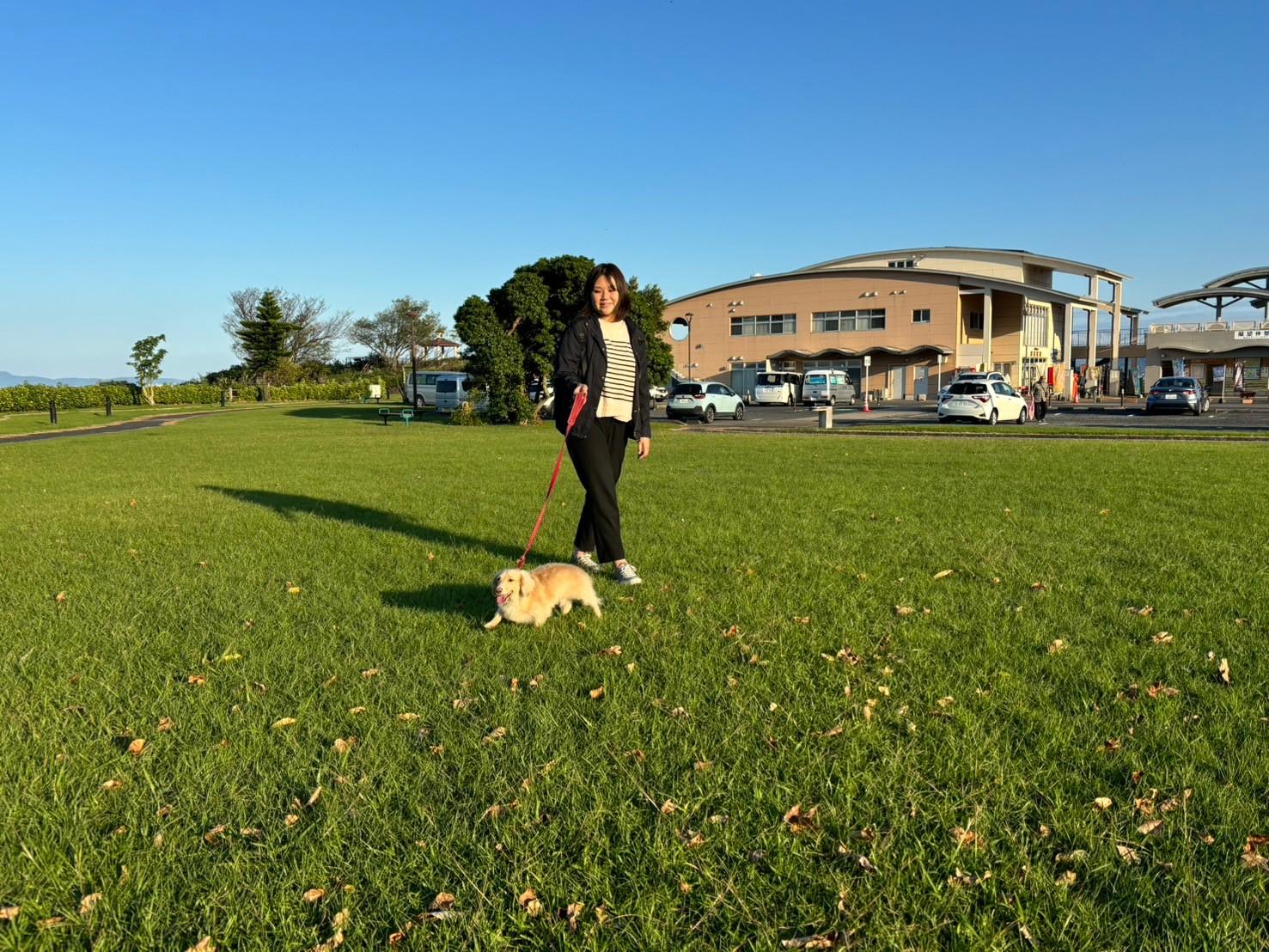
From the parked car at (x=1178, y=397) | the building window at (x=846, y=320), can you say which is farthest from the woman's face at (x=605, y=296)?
the building window at (x=846, y=320)

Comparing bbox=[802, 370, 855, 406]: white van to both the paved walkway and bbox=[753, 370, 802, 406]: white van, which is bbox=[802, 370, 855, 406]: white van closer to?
bbox=[753, 370, 802, 406]: white van

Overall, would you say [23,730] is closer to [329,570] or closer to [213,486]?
[329,570]

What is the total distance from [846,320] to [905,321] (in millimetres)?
3705

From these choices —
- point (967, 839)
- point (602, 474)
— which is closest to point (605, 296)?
point (602, 474)

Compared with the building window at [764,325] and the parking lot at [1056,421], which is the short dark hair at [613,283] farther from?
the building window at [764,325]

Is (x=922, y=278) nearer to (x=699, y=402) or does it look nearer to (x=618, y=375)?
(x=699, y=402)

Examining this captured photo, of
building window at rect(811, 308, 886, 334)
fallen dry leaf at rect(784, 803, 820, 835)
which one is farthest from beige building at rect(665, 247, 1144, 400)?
fallen dry leaf at rect(784, 803, 820, 835)

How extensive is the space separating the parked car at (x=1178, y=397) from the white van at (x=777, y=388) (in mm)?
16164

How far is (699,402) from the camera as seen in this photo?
2867 centimetres

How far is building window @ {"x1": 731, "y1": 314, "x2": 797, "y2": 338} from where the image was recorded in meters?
53.4

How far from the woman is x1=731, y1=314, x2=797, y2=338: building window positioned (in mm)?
50130

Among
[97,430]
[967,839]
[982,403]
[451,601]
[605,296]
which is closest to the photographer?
[967,839]

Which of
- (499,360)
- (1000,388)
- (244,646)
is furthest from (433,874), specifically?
(1000,388)

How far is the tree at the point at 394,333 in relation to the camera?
2440 inches
